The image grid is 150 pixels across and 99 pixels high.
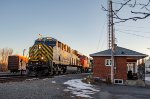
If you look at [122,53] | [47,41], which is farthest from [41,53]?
[122,53]

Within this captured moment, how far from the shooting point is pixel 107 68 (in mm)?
34531

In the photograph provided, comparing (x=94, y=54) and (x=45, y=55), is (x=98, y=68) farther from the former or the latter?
(x=45, y=55)

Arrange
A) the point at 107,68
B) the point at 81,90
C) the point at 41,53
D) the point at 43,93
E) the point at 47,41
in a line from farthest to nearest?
the point at 47,41
the point at 107,68
the point at 41,53
the point at 81,90
the point at 43,93

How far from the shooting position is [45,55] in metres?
34.2

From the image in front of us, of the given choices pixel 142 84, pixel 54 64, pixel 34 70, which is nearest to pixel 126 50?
pixel 142 84

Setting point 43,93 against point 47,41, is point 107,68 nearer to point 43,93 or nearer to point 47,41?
point 47,41

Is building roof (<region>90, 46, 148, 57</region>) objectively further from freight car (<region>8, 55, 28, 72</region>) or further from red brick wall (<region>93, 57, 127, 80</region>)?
freight car (<region>8, 55, 28, 72</region>)

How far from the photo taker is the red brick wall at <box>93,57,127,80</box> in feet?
112

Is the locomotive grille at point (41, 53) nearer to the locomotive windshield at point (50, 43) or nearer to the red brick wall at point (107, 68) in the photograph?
the locomotive windshield at point (50, 43)

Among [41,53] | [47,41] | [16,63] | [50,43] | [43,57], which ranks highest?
[47,41]

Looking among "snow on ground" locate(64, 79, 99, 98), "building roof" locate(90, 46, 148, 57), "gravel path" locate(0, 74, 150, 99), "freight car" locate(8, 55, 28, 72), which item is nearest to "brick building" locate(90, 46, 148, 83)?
"building roof" locate(90, 46, 148, 57)

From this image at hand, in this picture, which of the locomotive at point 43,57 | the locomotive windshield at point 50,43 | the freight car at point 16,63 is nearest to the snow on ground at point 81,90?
the locomotive at point 43,57

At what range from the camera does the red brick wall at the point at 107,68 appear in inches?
1339

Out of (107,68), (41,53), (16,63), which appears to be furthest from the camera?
(16,63)
